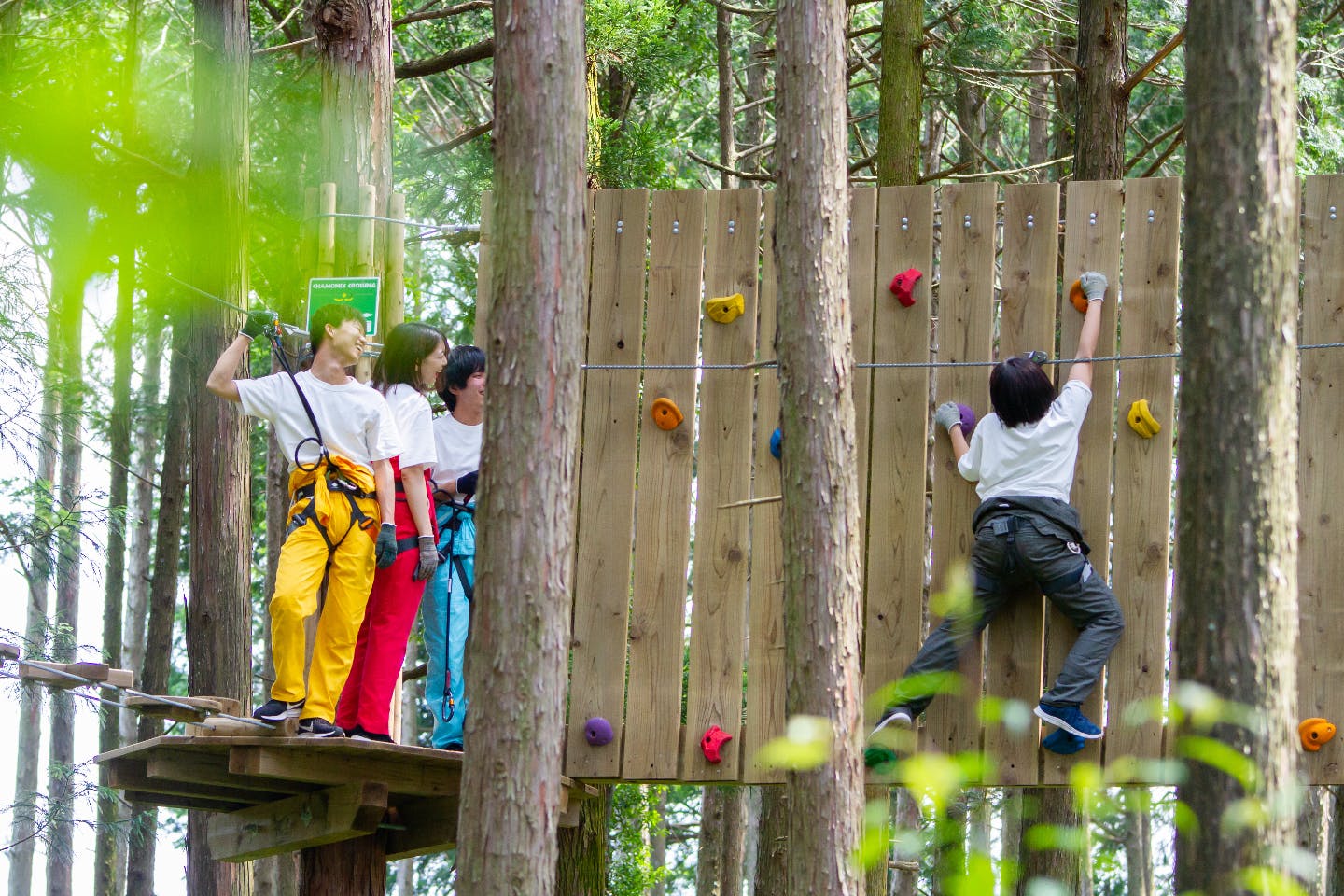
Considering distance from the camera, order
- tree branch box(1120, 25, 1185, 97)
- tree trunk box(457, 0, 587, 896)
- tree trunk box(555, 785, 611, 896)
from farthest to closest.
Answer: tree trunk box(555, 785, 611, 896) → tree branch box(1120, 25, 1185, 97) → tree trunk box(457, 0, 587, 896)

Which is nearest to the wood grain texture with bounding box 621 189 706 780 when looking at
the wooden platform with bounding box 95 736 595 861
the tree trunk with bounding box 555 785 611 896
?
the wooden platform with bounding box 95 736 595 861

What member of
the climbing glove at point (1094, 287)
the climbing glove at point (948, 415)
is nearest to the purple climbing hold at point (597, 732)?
the climbing glove at point (948, 415)

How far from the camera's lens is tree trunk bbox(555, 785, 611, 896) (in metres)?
9.08

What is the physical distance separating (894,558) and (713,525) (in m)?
0.73

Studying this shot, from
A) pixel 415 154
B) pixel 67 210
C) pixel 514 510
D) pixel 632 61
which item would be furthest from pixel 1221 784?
pixel 415 154

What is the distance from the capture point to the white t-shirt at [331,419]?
5.39 meters

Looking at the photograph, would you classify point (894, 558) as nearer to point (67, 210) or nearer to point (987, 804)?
point (67, 210)

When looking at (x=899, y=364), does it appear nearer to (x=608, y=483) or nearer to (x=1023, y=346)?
(x=1023, y=346)

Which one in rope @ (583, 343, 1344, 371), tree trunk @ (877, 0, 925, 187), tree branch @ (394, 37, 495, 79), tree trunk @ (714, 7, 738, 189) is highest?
tree trunk @ (714, 7, 738, 189)

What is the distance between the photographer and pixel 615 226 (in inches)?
232

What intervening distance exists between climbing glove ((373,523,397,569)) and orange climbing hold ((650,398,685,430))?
1.14m

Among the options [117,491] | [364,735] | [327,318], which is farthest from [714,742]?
[117,491]

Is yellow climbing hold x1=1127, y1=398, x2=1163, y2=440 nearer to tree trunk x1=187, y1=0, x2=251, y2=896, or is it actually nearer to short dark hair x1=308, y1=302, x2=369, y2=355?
short dark hair x1=308, y1=302, x2=369, y2=355

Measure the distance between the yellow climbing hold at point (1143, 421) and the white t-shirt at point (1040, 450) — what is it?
0.73ft
